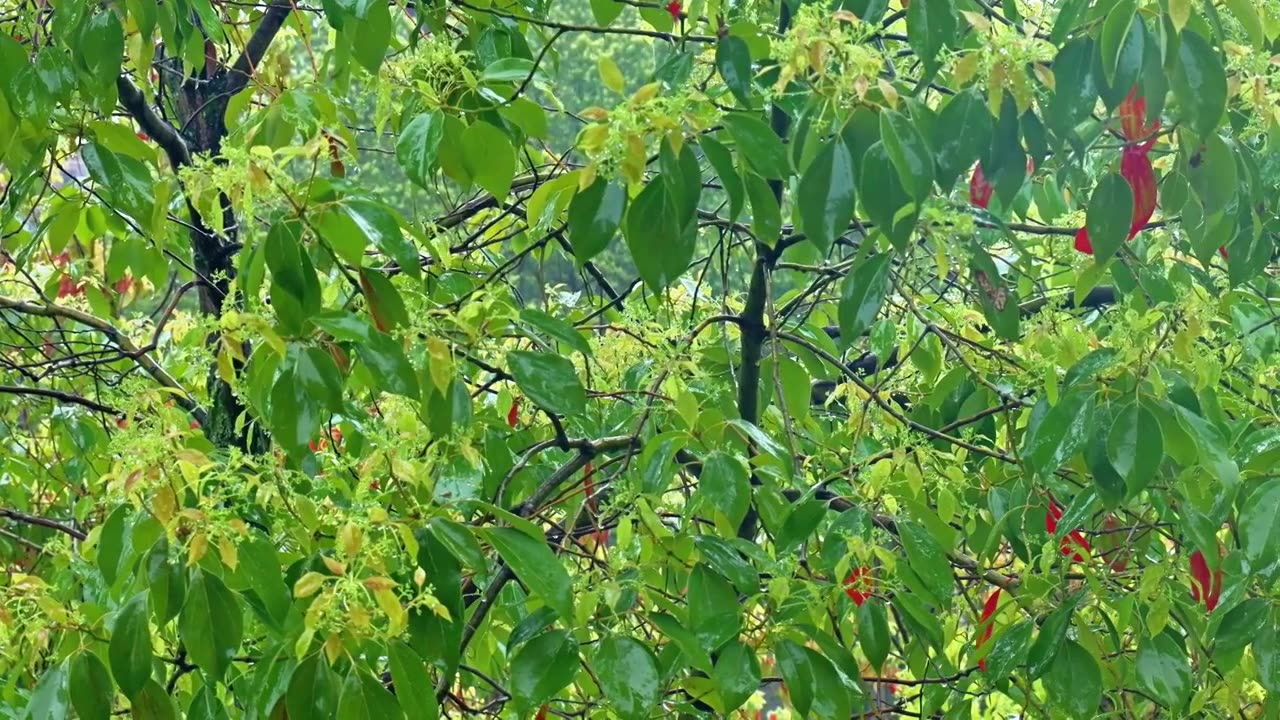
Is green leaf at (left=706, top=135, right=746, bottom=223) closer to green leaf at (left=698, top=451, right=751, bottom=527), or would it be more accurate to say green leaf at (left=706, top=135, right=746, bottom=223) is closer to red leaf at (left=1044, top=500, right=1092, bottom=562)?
green leaf at (left=698, top=451, right=751, bottom=527)

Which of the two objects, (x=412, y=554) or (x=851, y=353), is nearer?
(x=412, y=554)

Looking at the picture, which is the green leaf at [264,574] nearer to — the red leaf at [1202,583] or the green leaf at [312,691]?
the green leaf at [312,691]

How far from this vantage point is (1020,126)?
53.4 inches

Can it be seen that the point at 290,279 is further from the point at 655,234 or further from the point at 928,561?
the point at 928,561

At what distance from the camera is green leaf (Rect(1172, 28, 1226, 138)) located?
1.26m

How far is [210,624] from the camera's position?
1267mm

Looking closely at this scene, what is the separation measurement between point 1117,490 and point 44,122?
1185 millimetres

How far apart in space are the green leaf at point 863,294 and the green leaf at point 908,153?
0.74 ft

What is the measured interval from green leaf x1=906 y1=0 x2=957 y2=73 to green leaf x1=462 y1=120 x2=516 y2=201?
15.8 inches

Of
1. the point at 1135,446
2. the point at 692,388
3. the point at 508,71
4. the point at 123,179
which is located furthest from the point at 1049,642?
the point at 123,179

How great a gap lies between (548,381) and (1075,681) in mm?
647

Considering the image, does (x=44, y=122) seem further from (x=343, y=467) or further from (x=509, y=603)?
(x=509, y=603)

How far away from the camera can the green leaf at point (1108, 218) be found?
1.42 meters

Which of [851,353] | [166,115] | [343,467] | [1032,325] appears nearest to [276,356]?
[343,467]
